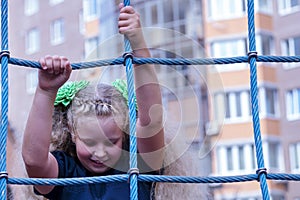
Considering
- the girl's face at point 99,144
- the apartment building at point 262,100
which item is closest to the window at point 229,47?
the apartment building at point 262,100

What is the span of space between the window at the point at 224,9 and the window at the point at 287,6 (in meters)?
0.44

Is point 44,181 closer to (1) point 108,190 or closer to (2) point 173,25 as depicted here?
(1) point 108,190

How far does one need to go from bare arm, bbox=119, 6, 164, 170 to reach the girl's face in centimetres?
4

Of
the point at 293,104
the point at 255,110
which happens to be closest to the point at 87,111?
the point at 255,110

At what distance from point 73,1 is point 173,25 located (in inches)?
72.6

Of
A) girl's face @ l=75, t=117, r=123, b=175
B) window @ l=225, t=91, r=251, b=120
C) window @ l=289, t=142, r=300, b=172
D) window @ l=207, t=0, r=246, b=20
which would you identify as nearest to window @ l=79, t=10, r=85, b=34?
window @ l=207, t=0, r=246, b=20

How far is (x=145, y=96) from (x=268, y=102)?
7688 mm

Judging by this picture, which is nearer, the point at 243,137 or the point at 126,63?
the point at 126,63

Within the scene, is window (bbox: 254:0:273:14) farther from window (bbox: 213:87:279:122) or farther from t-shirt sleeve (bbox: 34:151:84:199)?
t-shirt sleeve (bbox: 34:151:84:199)

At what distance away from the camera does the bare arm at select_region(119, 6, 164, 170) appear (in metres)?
1.13

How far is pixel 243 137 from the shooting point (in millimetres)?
8531

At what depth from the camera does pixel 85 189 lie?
3.92 ft

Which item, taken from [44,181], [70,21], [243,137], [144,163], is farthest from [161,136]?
[70,21]

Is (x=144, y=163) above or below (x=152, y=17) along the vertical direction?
below
